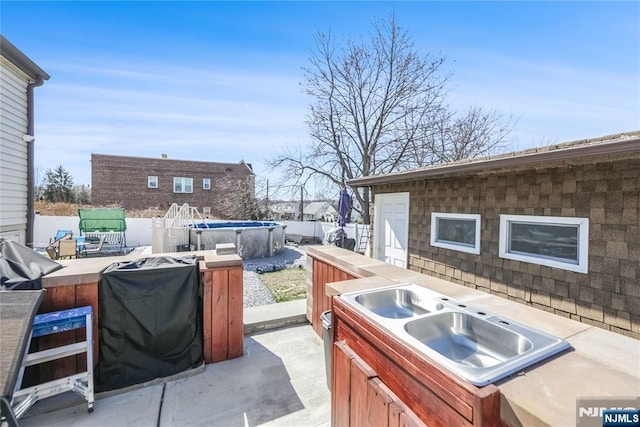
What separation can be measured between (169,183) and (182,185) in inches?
35.0

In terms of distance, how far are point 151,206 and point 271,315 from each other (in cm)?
1961

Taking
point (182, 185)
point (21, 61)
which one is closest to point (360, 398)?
point (21, 61)

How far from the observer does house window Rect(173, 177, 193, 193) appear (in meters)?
20.5

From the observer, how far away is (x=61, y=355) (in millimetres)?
2396

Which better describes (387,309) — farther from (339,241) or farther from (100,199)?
(100,199)

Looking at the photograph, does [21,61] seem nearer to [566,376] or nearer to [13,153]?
[13,153]

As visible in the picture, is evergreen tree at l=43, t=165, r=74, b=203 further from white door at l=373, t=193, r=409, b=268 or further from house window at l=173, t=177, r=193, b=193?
white door at l=373, t=193, r=409, b=268

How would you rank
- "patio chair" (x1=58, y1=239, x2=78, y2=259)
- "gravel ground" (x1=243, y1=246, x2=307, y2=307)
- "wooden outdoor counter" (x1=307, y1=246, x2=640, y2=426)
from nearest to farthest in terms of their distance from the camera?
"wooden outdoor counter" (x1=307, y1=246, x2=640, y2=426) → "gravel ground" (x1=243, y1=246, x2=307, y2=307) → "patio chair" (x1=58, y1=239, x2=78, y2=259)

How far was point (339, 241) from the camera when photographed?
27.9 feet

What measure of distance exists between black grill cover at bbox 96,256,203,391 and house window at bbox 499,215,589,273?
3.94 m

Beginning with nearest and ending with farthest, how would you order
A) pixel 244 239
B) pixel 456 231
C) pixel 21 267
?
pixel 21 267 → pixel 456 231 → pixel 244 239

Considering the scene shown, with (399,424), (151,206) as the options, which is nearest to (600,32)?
(399,424)

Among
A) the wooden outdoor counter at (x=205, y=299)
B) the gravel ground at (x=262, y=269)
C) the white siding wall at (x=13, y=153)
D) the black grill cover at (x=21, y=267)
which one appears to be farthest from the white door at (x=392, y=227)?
the white siding wall at (x=13, y=153)

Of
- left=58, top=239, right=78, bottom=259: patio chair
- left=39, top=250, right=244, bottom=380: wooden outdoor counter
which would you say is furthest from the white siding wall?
left=39, top=250, right=244, bottom=380: wooden outdoor counter
